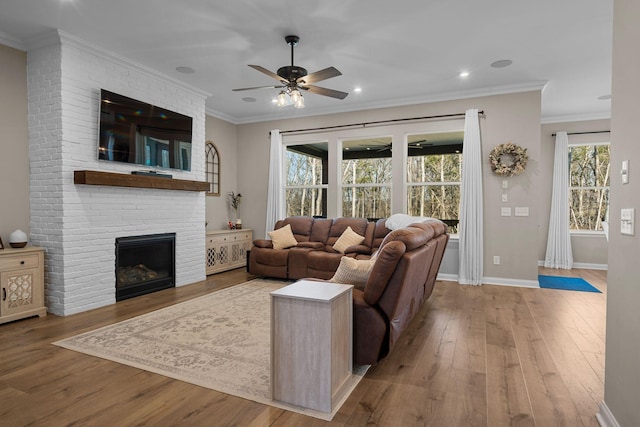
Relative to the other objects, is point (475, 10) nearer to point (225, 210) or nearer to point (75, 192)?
point (75, 192)

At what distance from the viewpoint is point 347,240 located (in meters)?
5.42

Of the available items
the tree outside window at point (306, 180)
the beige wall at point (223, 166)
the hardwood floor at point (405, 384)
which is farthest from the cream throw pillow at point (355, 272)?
the beige wall at point (223, 166)

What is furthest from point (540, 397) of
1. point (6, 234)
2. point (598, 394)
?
point (6, 234)

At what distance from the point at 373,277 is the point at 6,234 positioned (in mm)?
3851

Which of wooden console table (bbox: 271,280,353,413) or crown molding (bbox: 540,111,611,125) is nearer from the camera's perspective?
wooden console table (bbox: 271,280,353,413)

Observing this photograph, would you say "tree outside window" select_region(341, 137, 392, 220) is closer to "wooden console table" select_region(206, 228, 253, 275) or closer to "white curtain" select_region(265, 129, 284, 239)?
"white curtain" select_region(265, 129, 284, 239)

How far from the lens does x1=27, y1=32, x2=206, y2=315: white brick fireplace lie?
146 inches

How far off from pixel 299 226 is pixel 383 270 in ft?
12.7

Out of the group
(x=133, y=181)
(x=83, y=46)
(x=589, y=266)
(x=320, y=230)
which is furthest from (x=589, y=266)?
(x=83, y=46)

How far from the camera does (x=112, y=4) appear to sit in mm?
3121

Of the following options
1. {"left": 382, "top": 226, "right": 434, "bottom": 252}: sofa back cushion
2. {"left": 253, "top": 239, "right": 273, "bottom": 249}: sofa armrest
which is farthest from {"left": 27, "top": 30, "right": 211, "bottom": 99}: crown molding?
{"left": 382, "top": 226, "right": 434, "bottom": 252}: sofa back cushion

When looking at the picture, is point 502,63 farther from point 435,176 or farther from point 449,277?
point 449,277

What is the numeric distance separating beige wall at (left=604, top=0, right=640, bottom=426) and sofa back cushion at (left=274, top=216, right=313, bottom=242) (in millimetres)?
4478

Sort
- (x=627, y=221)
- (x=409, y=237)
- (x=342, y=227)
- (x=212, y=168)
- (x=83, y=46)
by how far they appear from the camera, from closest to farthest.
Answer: (x=627, y=221) < (x=409, y=237) < (x=83, y=46) < (x=342, y=227) < (x=212, y=168)
